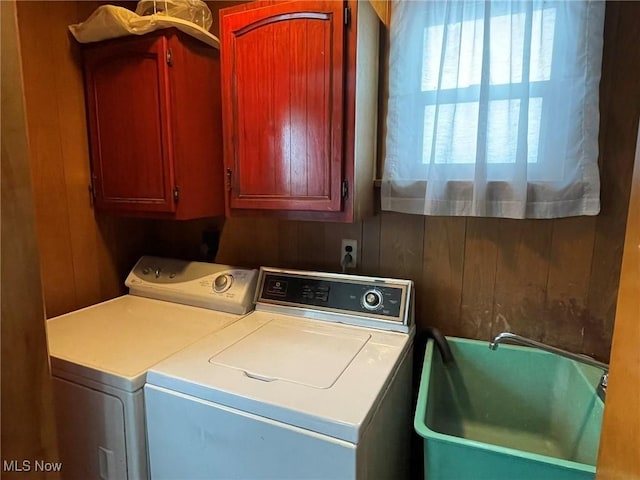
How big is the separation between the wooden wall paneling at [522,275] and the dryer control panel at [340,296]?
1.27ft

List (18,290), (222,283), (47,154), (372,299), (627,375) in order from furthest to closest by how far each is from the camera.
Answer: (222,283), (47,154), (372,299), (18,290), (627,375)

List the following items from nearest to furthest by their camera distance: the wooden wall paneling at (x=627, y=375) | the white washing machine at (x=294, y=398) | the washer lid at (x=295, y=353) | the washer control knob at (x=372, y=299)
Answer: the wooden wall paneling at (x=627, y=375) → the white washing machine at (x=294, y=398) → the washer lid at (x=295, y=353) → the washer control knob at (x=372, y=299)

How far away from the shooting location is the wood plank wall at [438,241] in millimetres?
1257

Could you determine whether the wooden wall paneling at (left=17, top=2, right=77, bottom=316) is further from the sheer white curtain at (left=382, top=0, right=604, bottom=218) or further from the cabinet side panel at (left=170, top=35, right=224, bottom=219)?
the sheer white curtain at (left=382, top=0, right=604, bottom=218)

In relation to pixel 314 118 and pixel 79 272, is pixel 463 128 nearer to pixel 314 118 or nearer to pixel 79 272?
pixel 314 118

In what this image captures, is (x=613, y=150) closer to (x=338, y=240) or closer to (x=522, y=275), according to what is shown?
(x=522, y=275)

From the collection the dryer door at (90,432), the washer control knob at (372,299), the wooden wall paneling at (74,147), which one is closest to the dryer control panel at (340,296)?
the washer control knob at (372,299)

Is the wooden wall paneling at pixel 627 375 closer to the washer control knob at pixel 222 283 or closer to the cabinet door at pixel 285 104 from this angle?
the cabinet door at pixel 285 104

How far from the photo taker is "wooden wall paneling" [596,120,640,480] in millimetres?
555

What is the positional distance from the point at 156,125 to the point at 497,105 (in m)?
1.25

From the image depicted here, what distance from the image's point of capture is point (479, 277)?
1.50 meters

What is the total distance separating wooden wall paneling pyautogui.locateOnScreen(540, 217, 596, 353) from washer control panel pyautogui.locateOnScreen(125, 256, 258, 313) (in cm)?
115

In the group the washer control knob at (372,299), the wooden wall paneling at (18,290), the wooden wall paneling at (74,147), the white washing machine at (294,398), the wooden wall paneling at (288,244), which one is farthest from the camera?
the wooden wall paneling at (288,244)

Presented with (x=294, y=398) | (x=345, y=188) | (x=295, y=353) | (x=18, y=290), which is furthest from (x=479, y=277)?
(x=18, y=290)
